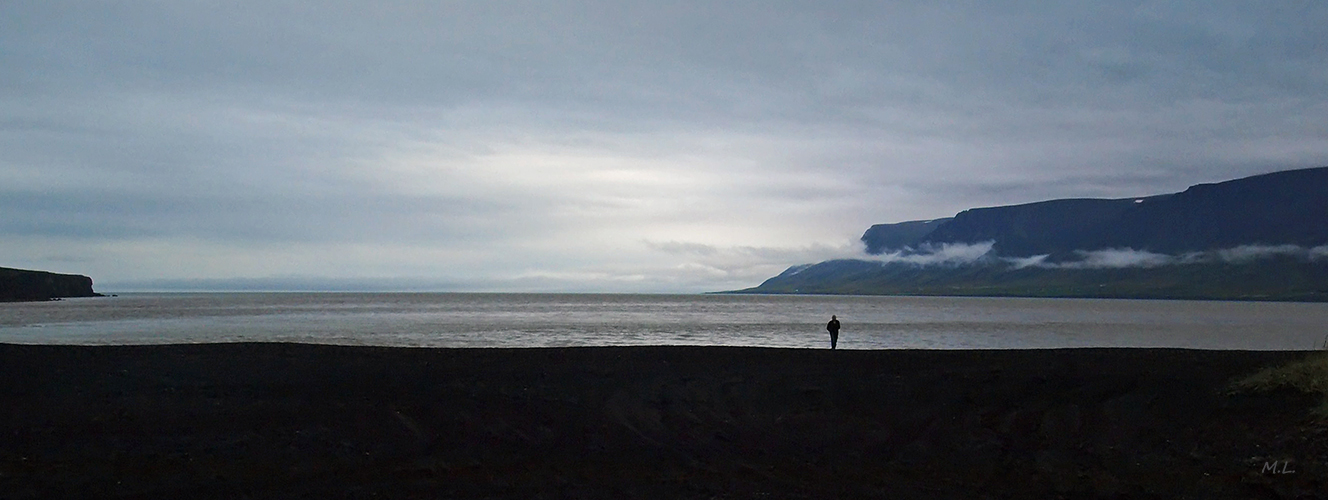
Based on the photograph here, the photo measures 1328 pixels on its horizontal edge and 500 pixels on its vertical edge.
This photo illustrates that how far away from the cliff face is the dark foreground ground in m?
116

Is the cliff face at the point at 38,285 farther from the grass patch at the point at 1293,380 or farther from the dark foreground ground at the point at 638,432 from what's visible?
the grass patch at the point at 1293,380

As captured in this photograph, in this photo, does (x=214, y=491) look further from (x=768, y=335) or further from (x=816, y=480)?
(x=768, y=335)

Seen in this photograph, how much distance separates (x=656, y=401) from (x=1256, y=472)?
28.0ft

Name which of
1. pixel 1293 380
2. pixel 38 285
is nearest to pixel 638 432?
pixel 1293 380

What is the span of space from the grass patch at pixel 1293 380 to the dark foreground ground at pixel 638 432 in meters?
0.40

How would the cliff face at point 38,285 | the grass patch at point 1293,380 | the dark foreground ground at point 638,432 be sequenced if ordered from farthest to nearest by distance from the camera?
the cliff face at point 38,285 < the grass patch at point 1293,380 < the dark foreground ground at point 638,432

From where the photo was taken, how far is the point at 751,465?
11.3 meters

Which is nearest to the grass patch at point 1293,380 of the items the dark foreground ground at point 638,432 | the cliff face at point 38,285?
the dark foreground ground at point 638,432

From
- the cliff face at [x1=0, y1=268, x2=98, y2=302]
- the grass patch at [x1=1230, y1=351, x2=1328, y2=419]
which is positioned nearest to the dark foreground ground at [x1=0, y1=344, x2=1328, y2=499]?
the grass patch at [x1=1230, y1=351, x2=1328, y2=419]

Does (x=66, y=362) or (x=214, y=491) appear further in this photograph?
(x=66, y=362)

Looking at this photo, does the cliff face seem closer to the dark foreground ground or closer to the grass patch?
the dark foreground ground

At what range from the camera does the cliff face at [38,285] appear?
376 feet

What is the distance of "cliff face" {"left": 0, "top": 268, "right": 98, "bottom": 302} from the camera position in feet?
376

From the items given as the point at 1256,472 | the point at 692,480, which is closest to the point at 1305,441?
the point at 1256,472
